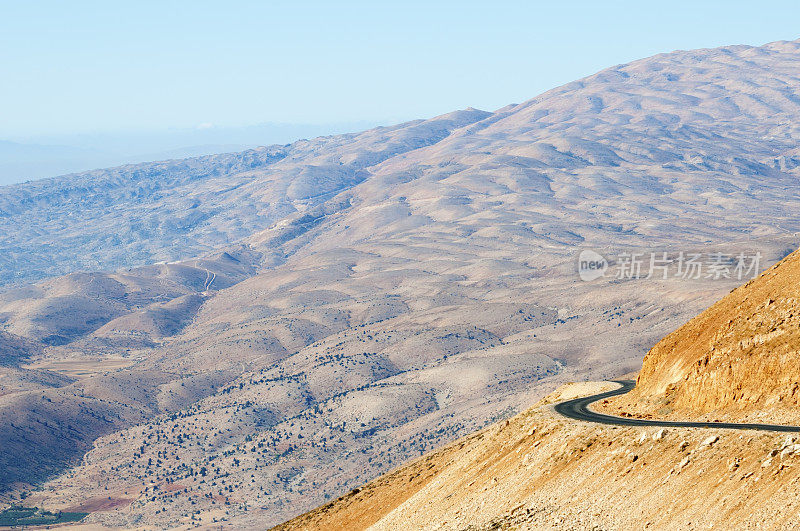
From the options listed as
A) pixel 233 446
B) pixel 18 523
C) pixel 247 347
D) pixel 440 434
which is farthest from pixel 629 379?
pixel 247 347

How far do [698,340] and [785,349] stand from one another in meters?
6.17

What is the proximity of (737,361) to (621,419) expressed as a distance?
555 centimetres

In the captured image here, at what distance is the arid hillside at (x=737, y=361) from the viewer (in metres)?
34.0

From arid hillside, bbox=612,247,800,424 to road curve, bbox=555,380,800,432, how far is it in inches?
41.7

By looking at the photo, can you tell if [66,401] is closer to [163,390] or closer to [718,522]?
[163,390]

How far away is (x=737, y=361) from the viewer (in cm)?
3569

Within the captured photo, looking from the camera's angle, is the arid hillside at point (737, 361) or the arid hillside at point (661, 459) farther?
the arid hillside at point (737, 361)

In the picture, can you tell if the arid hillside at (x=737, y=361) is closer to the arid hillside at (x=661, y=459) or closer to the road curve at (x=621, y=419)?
the arid hillside at (x=661, y=459)

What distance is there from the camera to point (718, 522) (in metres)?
26.6

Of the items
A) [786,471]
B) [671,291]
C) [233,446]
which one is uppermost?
[786,471]

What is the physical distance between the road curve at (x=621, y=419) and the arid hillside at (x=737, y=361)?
106 centimetres

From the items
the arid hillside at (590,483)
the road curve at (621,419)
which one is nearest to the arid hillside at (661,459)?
the arid hillside at (590,483)

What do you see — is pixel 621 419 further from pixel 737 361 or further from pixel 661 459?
pixel 661 459

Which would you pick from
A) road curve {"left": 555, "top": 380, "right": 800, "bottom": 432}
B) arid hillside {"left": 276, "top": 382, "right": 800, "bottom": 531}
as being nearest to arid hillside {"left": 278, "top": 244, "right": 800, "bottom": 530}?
arid hillside {"left": 276, "top": 382, "right": 800, "bottom": 531}
